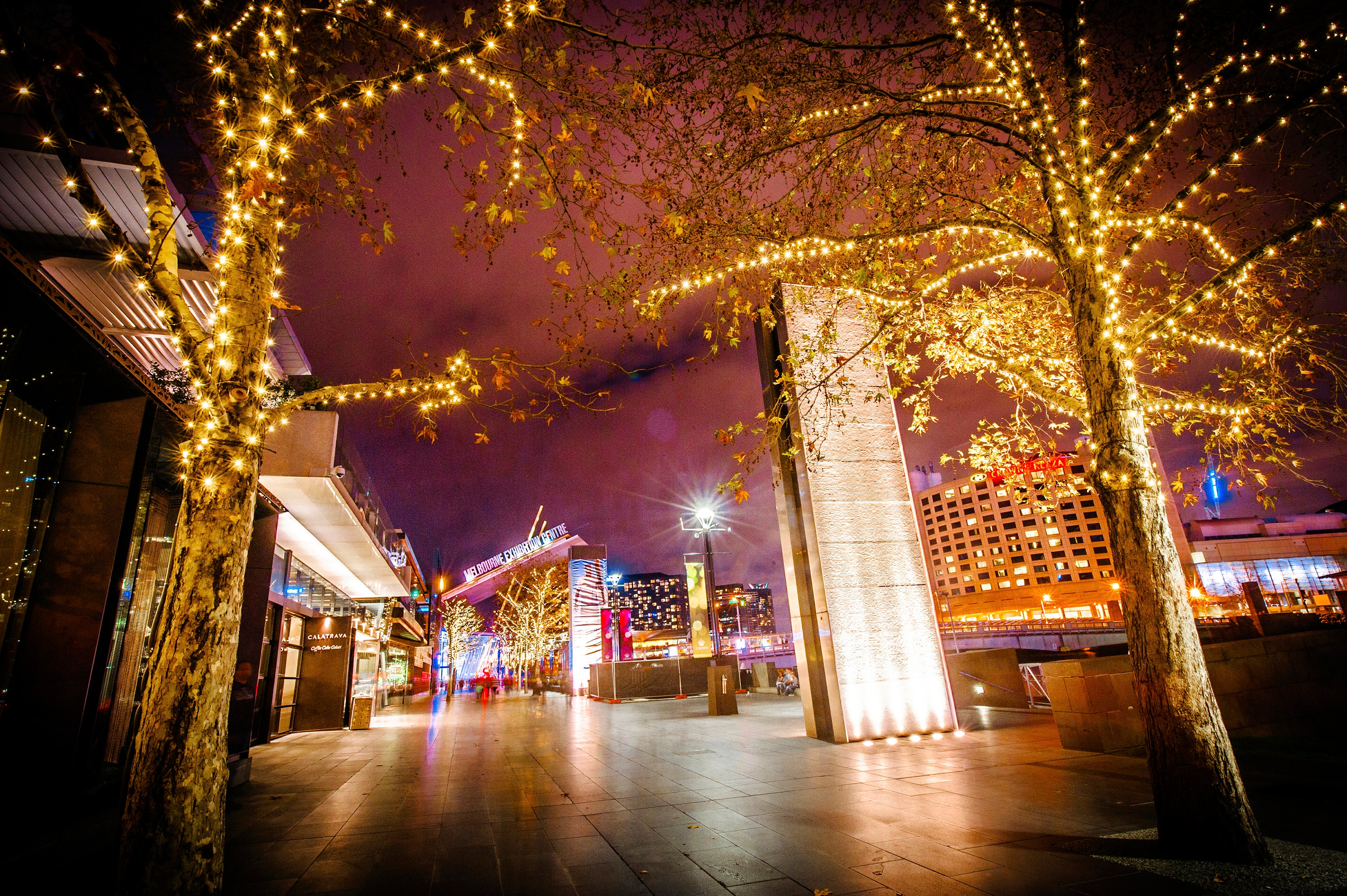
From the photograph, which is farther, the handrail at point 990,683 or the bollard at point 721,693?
the bollard at point 721,693

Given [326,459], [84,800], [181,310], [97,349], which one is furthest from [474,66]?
[326,459]

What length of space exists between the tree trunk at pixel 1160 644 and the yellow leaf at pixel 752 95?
337 centimetres

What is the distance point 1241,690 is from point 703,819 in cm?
903

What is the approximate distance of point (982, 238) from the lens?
7609mm

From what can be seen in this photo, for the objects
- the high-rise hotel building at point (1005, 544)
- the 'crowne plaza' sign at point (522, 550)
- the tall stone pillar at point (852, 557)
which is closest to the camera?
the tall stone pillar at point (852, 557)

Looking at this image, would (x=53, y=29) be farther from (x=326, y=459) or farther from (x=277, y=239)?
(x=326, y=459)

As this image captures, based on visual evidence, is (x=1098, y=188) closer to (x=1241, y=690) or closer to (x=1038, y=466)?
(x=1038, y=466)

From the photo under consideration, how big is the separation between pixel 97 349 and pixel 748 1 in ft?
22.9

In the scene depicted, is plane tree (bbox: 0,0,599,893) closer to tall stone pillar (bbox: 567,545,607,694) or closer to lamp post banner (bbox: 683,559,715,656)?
lamp post banner (bbox: 683,559,715,656)

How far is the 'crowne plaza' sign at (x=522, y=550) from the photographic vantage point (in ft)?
237

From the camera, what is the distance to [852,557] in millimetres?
10125

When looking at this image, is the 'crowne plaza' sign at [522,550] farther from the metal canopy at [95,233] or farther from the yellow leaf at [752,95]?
the yellow leaf at [752,95]

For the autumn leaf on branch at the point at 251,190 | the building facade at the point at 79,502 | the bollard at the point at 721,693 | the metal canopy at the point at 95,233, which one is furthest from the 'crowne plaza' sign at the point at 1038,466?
the metal canopy at the point at 95,233

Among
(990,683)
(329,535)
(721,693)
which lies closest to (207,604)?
(721,693)
